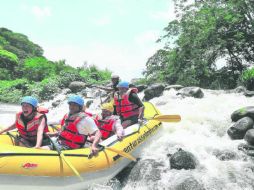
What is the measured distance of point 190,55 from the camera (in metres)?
15.6

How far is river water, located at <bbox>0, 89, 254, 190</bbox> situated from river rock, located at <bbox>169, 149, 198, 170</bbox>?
113 mm

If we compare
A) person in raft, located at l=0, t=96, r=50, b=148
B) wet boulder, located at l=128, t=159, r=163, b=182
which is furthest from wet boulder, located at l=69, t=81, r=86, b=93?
person in raft, located at l=0, t=96, r=50, b=148

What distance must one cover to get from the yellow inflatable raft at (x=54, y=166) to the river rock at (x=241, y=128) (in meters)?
2.80

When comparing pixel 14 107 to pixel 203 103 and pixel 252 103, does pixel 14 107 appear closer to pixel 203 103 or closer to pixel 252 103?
pixel 203 103

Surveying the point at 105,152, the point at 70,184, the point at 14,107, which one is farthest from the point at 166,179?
the point at 14,107

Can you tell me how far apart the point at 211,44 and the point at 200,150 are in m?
8.56

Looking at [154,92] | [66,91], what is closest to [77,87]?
[66,91]

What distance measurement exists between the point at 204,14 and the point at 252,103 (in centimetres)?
558

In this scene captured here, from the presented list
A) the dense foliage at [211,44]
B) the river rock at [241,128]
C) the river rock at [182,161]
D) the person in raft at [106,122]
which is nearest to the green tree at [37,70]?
A: the dense foliage at [211,44]

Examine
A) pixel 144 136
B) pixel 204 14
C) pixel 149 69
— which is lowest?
pixel 144 136

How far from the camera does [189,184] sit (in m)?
5.84

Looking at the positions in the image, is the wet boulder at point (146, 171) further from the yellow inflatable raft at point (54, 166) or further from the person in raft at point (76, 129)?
the person in raft at point (76, 129)

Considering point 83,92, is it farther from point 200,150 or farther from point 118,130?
point 118,130

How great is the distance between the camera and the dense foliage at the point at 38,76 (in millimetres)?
19500
